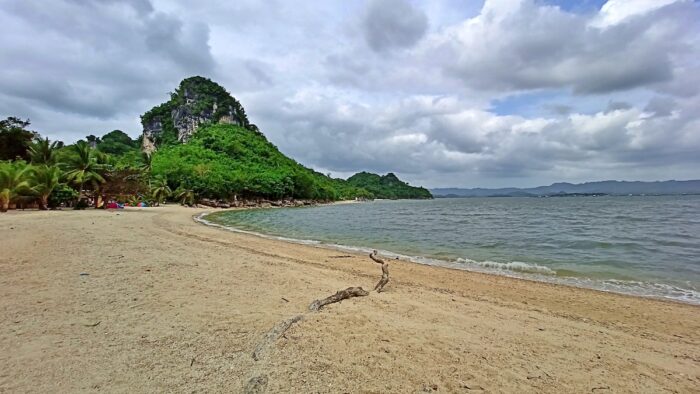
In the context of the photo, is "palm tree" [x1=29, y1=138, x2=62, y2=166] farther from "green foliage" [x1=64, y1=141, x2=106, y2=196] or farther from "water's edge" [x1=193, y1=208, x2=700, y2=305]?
"water's edge" [x1=193, y1=208, x2=700, y2=305]

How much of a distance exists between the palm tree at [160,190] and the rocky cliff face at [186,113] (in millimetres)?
57342

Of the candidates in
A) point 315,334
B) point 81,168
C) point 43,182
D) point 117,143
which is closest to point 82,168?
point 81,168

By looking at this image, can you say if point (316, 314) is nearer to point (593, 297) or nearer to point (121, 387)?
point (121, 387)

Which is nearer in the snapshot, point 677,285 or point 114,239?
point 677,285

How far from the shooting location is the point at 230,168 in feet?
278

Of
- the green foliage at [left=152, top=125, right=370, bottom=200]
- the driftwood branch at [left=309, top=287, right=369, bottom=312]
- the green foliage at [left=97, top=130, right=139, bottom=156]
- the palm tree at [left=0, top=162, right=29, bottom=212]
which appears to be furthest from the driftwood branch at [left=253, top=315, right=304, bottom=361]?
the green foliage at [left=97, top=130, right=139, bottom=156]

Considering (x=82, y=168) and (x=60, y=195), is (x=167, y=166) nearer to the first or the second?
(x=82, y=168)

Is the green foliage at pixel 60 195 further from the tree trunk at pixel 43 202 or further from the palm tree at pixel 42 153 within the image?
the palm tree at pixel 42 153

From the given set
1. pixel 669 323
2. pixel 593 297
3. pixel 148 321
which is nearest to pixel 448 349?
pixel 148 321

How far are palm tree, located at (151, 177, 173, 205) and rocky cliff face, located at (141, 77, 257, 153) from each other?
57342 mm

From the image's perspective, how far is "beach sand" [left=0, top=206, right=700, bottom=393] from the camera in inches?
155

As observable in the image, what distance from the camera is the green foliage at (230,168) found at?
222 feet

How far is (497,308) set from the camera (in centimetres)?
740

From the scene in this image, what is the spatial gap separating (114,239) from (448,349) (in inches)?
558
